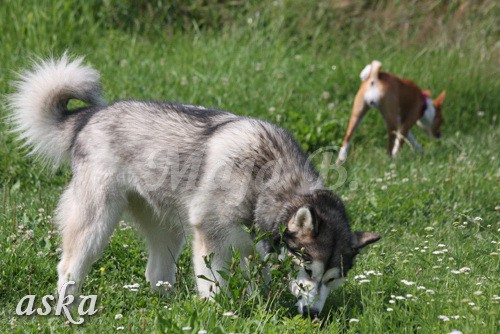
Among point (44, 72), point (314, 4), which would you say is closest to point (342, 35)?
point (314, 4)

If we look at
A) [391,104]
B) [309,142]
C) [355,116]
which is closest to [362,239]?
[309,142]

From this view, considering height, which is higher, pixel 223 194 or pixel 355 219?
pixel 223 194

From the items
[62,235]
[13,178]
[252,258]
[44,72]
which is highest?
[44,72]

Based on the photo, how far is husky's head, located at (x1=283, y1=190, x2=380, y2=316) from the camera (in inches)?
172

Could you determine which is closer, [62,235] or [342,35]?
[62,235]

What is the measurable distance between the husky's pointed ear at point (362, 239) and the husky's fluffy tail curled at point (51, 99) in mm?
1927

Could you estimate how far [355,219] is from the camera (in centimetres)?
624

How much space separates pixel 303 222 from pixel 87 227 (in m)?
1.34

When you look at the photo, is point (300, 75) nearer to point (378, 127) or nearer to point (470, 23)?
point (378, 127)

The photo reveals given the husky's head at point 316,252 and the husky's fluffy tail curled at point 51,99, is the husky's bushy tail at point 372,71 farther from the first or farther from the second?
the husky's head at point 316,252

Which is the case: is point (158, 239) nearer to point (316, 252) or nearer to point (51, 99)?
point (51, 99)

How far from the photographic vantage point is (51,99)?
5.34 meters

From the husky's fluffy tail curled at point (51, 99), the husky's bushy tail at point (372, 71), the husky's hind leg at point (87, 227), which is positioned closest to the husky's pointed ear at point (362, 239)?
the husky's hind leg at point (87, 227)

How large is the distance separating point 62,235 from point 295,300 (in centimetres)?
154
